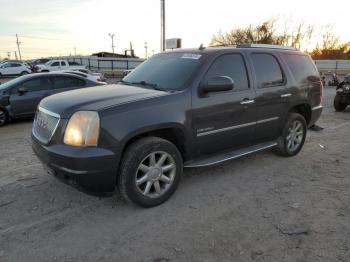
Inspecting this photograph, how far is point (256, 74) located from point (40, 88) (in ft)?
22.4

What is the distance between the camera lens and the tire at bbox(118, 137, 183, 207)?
353cm

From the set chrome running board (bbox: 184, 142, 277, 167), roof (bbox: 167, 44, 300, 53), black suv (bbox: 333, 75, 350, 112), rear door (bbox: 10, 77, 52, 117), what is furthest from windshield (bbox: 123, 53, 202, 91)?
black suv (bbox: 333, 75, 350, 112)

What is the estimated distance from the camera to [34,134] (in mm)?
4008

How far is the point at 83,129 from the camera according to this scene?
333 centimetres

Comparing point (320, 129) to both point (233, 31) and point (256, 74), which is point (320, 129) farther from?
point (233, 31)

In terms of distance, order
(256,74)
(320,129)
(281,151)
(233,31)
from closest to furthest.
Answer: (256,74), (281,151), (320,129), (233,31)

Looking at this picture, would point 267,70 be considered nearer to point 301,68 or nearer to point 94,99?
point 301,68

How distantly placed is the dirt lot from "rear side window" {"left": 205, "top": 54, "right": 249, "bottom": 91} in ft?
4.49

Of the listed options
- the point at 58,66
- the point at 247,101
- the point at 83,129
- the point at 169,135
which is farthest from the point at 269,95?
the point at 58,66

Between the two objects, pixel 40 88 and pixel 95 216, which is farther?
pixel 40 88

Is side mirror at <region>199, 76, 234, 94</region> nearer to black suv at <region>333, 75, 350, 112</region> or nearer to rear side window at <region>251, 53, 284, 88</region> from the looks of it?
rear side window at <region>251, 53, 284, 88</region>

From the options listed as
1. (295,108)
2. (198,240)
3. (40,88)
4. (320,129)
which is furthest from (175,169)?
(40,88)

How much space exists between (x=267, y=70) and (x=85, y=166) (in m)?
3.21

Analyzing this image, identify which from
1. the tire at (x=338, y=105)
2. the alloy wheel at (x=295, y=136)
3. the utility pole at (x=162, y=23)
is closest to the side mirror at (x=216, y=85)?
the alloy wheel at (x=295, y=136)
